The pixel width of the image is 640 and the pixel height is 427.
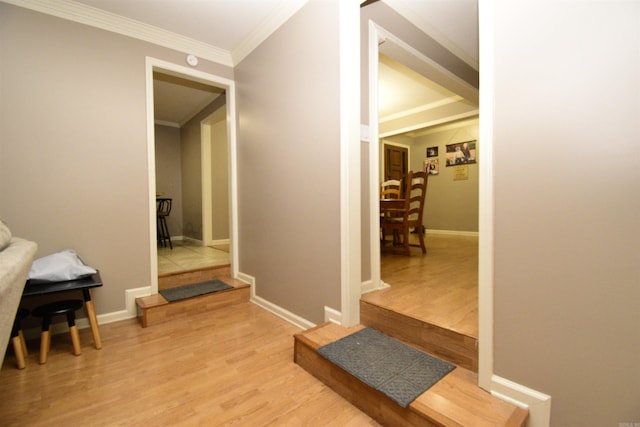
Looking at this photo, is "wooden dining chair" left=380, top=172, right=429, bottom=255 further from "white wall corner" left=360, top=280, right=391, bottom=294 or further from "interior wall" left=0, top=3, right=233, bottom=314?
"interior wall" left=0, top=3, right=233, bottom=314

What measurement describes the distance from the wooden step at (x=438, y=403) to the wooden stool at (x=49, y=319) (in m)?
1.67

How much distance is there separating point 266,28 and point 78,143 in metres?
1.89

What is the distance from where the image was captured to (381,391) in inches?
47.4

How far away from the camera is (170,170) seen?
18.1 ft

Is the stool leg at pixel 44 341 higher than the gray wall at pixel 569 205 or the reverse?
the reverse

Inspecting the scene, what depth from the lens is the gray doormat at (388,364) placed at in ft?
3.99

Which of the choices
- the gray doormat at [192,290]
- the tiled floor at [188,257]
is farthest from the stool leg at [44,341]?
the tiled floor at [188,257]

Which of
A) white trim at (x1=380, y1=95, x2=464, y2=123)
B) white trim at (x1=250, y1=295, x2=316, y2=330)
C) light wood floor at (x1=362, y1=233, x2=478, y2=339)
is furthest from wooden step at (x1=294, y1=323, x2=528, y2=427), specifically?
white trim at (x1=380, y1=95, x2=464, y2=123)

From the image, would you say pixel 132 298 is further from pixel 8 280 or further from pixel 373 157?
pixel 373 157

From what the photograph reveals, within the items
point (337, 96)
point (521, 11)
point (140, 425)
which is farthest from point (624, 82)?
point (140, 425)

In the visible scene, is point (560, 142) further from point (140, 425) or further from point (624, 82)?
point (140, 425)

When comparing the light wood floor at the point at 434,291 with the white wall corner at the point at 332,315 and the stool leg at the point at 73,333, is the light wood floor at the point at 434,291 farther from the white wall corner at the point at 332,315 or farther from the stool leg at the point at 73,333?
the stool leg at the point at 73,333

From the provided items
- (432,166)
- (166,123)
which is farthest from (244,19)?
(432,166)

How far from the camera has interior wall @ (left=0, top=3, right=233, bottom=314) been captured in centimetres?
201
